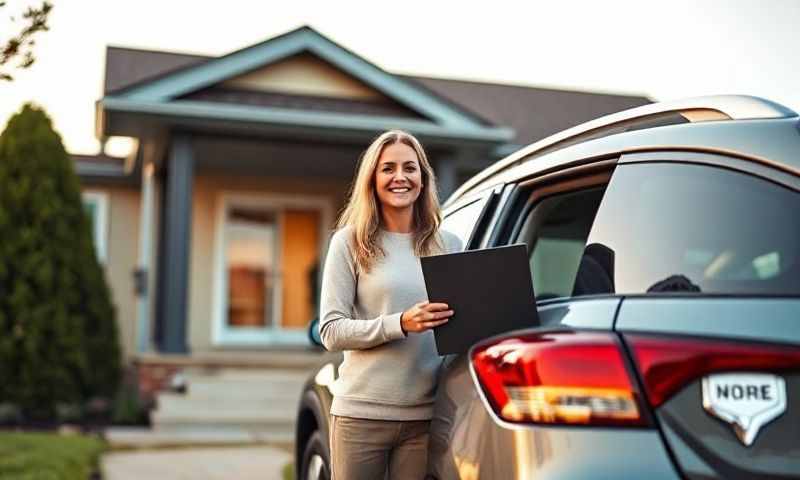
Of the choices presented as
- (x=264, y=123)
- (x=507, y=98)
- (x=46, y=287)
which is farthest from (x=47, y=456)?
(x=507, y=98)

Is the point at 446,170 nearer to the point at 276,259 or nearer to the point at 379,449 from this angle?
the point at 276,259

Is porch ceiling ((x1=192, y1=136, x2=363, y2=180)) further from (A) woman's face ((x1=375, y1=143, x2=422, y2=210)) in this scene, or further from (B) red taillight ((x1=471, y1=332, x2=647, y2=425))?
(B) red taillight ((x1=471, y1=332, x2=647, y2=425))

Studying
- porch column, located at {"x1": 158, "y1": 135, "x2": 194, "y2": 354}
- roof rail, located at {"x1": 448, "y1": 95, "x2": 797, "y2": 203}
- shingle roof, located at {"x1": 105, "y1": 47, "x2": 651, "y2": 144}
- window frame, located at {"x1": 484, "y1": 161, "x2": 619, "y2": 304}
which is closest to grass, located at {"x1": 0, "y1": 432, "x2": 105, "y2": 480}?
porch column, located at {"x1": 158, "y1": 135, "x2": 194, "y2": 354}

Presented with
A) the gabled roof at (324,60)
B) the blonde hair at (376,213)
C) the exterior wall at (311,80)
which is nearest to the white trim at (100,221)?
the gabled roof at (324,60)

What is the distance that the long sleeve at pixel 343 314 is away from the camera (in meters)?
2.97

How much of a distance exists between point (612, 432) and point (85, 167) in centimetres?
1387

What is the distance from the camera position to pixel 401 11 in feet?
37.0

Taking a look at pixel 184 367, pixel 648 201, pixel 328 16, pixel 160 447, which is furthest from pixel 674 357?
pixel 328 16

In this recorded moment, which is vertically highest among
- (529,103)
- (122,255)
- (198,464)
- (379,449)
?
(529,103)

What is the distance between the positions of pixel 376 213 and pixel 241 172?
455 inches

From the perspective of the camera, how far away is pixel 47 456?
758 cm

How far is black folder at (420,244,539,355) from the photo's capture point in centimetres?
251

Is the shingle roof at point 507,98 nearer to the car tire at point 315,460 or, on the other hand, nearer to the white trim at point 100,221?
the white trim at point 100,221

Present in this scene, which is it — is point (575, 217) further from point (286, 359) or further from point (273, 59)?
point (273, 59)
